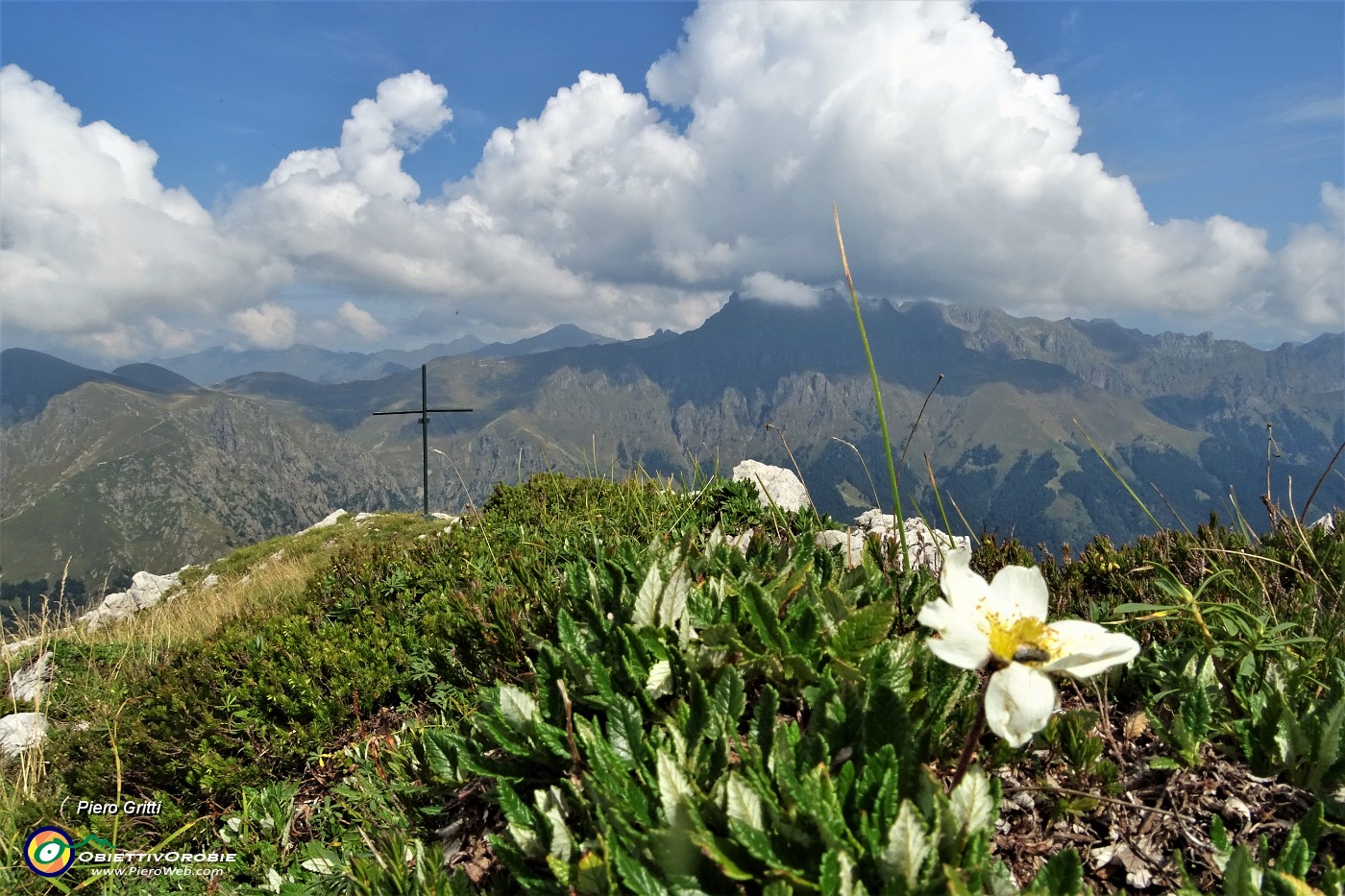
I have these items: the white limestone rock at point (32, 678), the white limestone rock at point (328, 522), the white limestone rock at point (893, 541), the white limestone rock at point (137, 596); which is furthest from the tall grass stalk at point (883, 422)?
the white limestone rock at point (328, 522)

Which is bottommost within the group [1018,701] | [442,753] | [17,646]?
[17,646]

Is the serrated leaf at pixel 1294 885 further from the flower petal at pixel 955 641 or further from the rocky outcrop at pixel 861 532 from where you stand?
the rocky outcrop at pixel 861 532

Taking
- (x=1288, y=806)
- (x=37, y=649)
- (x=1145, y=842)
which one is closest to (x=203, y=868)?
(x=1145, y=842)

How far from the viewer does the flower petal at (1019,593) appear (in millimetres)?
2053

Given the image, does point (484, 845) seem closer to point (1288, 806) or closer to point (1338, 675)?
point (1288, 806)

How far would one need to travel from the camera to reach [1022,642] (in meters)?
1.87

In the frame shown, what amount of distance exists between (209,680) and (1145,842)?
585 centimetres

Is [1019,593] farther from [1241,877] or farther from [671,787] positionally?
[671,787]

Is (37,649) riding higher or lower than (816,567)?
lower

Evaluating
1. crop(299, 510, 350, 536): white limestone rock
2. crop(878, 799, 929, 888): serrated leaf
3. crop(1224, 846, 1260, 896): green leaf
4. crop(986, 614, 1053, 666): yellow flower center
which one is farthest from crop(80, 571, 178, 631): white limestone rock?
crop(1224, 846, 1260, 896): green leaf

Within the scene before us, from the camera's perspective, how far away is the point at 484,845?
3.04 metres

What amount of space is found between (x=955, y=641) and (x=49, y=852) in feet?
17.2

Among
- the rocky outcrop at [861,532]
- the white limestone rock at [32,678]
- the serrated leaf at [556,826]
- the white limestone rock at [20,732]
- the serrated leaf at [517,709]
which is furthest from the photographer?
the white limestone rock at [32,678]

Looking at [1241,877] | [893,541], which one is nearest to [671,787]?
[1241,877]
